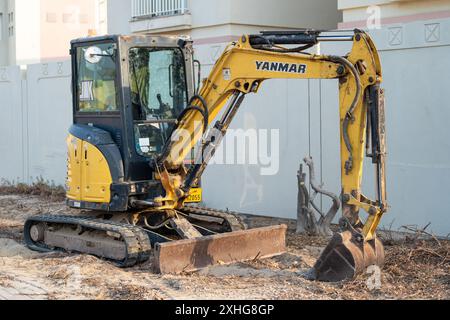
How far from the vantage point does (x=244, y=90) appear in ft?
26.8

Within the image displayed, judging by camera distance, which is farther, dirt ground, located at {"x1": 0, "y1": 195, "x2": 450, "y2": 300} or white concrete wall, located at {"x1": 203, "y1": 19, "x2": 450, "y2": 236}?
white concrete wall, located at {"x1": 203, "y1": 19, "x2": 450, "y2": 236}

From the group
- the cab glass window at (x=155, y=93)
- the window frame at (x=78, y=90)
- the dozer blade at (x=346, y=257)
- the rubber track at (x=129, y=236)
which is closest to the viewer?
the dozer blade at (x=346, y=257)

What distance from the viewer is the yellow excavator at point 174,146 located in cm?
729

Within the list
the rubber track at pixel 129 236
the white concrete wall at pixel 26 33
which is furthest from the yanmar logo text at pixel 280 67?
the white concrete wall at pixel 26 33

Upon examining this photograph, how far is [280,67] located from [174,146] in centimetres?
165

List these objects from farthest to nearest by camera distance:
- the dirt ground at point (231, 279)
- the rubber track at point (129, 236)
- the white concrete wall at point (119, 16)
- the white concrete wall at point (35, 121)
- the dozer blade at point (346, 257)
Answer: the white concrete wall at point (119, 16) → the white concrete wall at point (35, 121) → the rubber track at point (129, 236) → the dozer blade at point (346, 257) → the dirt ground at point (231, 279)

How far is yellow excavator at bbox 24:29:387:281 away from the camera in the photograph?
729 centimetres

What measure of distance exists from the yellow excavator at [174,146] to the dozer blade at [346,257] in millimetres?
11

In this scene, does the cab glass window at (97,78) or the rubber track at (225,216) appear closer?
the cab glass window at (97,78)

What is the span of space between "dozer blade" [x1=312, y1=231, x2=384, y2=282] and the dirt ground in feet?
0.36

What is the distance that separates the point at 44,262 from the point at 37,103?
8.63m

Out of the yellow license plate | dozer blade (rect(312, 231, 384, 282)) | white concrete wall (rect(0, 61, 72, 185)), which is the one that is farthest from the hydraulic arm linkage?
white concrete wall (rect(0, 61, 72, 185))

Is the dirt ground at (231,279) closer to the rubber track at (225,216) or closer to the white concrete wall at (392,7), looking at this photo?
the rubber track at (225,216)

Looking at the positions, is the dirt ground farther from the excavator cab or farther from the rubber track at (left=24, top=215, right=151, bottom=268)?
the excavator cab
